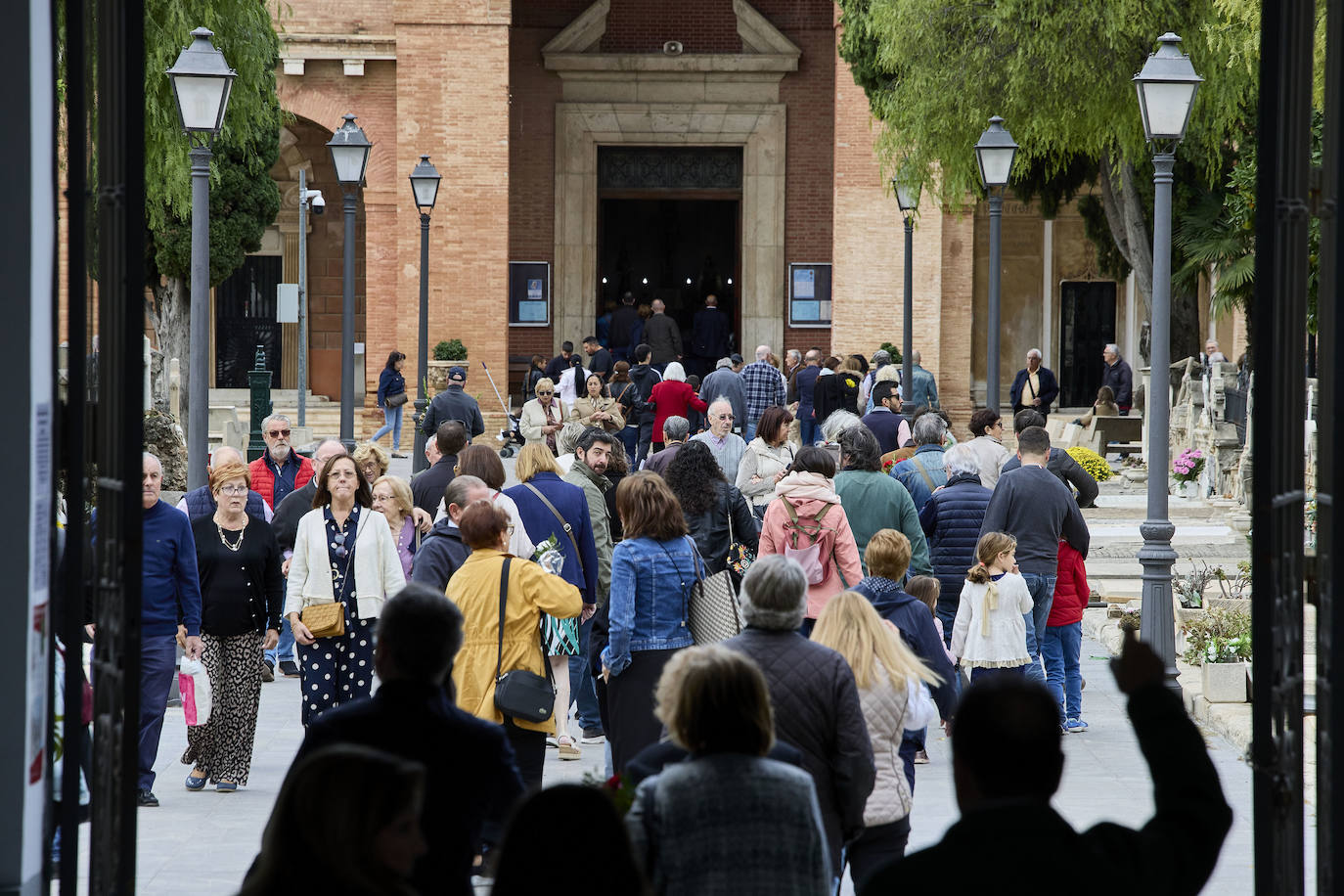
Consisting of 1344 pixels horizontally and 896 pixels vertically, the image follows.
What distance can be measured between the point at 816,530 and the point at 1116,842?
5.61m

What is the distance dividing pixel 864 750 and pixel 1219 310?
16.2 m

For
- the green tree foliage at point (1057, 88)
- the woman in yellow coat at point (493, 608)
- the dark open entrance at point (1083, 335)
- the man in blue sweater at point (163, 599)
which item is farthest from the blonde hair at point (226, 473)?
the dark open entrance at point (1083, 335)

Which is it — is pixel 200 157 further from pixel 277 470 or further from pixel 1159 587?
pixel 1159 587

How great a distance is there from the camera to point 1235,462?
800 inches

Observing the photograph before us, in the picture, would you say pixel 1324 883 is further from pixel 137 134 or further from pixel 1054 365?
pixel 1054 365

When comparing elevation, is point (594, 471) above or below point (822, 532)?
above

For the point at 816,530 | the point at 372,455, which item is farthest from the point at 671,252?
the point at 816,530

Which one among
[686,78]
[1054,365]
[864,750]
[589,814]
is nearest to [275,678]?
[864,750]

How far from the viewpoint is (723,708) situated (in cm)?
385

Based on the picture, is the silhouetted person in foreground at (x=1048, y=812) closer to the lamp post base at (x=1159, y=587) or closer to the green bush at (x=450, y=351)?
the lamp post base at (x=1159, y=587)

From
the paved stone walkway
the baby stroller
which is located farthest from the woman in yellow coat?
the baby stroller

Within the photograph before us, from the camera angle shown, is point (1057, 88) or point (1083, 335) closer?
point (1057, 88)

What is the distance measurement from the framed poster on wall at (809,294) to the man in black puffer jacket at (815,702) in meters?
25.8

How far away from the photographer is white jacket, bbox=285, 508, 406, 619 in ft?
26.1
